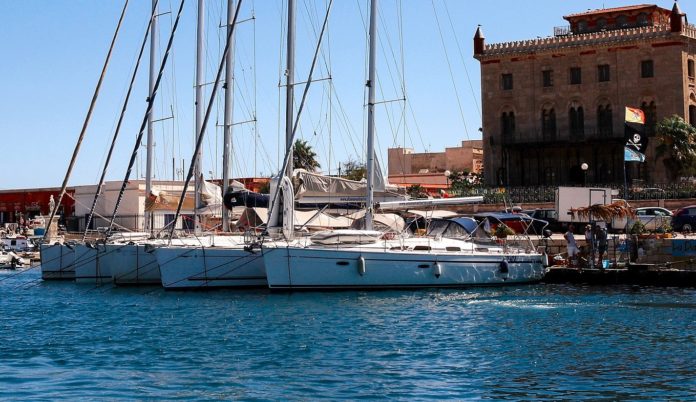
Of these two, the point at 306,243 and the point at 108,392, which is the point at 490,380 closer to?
the point at 108,392

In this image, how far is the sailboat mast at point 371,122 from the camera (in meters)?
35.2

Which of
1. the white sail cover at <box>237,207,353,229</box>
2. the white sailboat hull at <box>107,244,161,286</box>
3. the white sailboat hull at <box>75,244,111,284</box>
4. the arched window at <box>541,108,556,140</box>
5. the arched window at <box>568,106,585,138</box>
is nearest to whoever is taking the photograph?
the white sail cover at <box>237,207,353,229</box>

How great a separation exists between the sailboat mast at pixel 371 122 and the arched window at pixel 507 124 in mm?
33767

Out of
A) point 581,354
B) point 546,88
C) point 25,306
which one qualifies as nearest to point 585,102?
point 546,88

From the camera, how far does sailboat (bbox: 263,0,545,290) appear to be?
32.7m

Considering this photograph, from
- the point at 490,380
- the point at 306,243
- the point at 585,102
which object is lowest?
the point at 490,380

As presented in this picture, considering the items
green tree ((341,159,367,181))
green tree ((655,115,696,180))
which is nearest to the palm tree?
green tree ((341,159,367,181))

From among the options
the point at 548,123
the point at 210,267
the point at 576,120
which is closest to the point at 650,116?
the point at 576,120

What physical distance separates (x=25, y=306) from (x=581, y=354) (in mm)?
19197

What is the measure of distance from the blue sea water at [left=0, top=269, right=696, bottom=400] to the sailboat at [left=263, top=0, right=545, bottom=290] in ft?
1.43

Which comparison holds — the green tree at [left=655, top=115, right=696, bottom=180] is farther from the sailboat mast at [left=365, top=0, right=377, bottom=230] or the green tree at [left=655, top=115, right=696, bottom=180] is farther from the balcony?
the sailboat mast at [left=365, top=0, right=377, bottom=230]

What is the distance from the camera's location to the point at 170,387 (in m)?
19.5

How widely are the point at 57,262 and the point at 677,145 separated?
34874mm

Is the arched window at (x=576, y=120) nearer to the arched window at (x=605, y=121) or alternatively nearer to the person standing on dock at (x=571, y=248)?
the arched window at (x=605, y=121)
